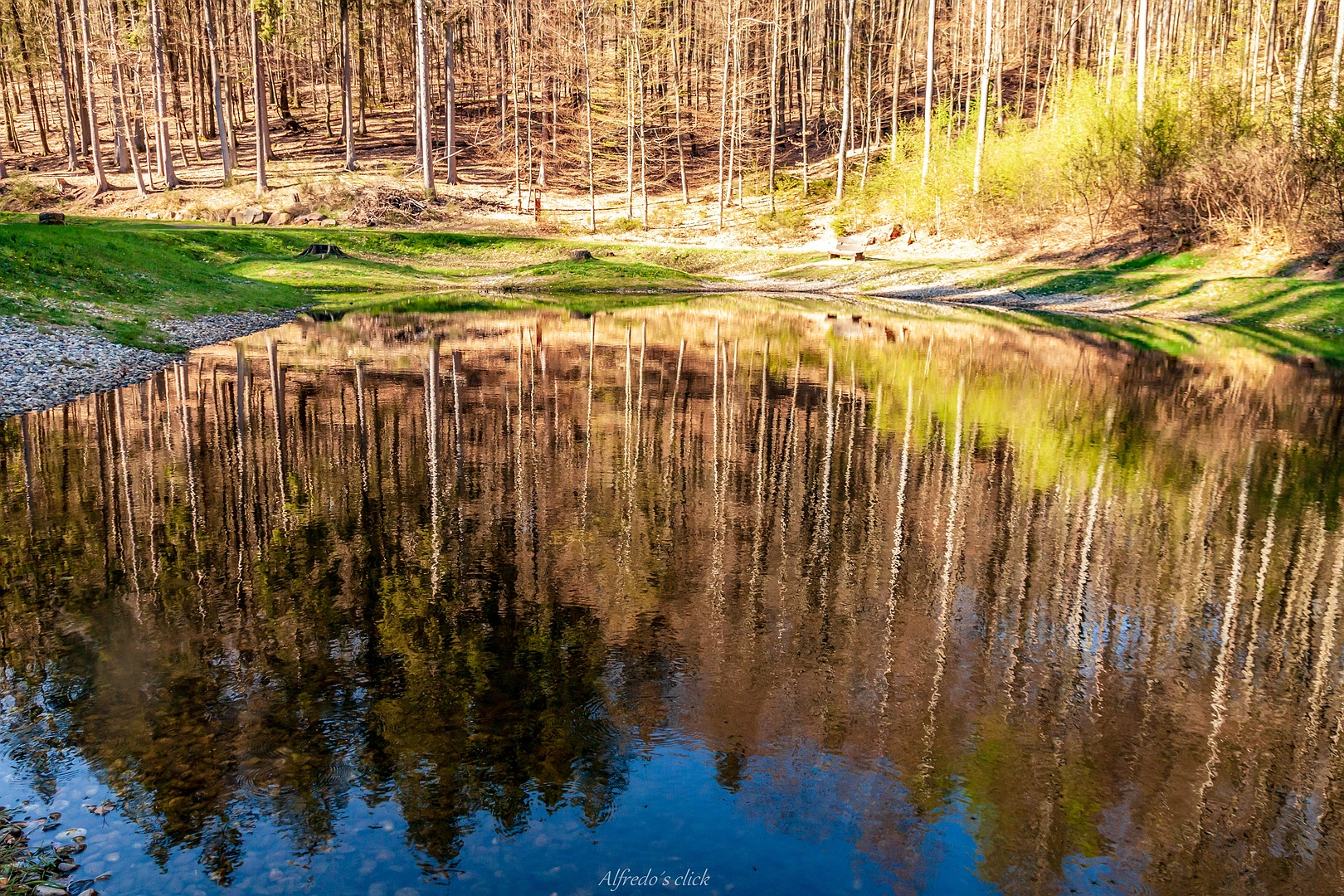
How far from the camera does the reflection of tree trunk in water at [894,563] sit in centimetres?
753

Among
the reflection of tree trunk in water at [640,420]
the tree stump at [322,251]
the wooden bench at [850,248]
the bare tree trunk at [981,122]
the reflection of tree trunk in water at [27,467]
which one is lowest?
the wooden bench at [850,248]

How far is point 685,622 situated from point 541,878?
3.45m

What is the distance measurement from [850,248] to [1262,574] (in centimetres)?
4559

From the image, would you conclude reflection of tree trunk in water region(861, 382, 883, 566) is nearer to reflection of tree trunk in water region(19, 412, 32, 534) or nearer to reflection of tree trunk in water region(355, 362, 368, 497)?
reflection of tree trunk in water region(355, 362, 368, 497)

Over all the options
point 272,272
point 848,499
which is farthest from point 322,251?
point 848,499

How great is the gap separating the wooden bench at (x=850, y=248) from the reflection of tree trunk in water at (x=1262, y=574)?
37.6 metres

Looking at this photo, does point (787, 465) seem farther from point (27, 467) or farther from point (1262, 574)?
point (27, 467)

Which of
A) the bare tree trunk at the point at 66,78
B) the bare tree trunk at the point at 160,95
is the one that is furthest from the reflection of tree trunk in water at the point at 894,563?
the bare tree trunk at the point at 66,78

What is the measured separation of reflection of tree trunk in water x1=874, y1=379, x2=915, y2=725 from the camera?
753 cm

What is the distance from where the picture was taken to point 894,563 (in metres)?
10.2

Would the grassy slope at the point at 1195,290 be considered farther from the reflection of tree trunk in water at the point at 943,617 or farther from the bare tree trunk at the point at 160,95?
the bare tree trunk at the point at 160,95

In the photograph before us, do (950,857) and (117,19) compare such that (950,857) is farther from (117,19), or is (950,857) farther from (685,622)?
(117,19)

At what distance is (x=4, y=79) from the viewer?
7612 cm

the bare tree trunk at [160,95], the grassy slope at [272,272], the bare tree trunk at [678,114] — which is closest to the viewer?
the grassy slope at [272,272]
